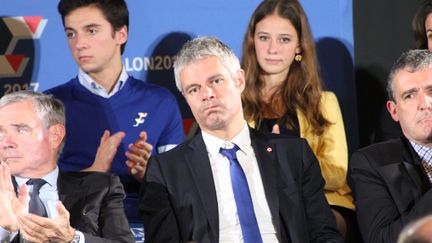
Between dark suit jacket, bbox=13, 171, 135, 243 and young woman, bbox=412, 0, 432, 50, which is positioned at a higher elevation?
young woman, bbox=412, 0, 432, 50

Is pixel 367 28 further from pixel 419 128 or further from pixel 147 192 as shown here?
pixel 147 192

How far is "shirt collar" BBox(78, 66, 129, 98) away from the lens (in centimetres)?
408

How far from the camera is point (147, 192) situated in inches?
119

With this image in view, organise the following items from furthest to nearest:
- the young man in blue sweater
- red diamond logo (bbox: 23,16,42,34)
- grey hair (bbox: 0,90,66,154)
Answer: red diamond logo (bbox: 23,16,42,34)
the young man in blue sweater
grey hair (bbox: 0,90,66,154)

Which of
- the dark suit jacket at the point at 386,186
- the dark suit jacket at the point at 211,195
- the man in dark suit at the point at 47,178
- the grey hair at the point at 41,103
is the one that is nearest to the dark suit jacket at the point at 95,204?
the man in dark suit at the point at 47,178

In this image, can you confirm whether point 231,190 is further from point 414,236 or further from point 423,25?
point 414,236

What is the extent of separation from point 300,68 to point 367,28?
0.46 m

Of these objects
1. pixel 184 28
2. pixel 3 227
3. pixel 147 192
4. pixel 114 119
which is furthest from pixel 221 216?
pixel 184 28

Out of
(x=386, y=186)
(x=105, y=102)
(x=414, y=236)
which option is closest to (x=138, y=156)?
(x=105, y=102)

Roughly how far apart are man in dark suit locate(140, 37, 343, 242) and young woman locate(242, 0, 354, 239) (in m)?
0.69

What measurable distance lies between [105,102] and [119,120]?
129 millimetres

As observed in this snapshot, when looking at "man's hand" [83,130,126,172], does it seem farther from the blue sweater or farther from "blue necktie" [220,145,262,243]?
"blue necktie" [220,145,262,243]

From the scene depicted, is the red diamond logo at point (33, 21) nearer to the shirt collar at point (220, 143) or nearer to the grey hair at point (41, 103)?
the grey hair at point (41, 103)

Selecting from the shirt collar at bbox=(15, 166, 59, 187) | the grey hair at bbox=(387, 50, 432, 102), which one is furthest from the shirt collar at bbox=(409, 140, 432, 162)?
the shirt collar at bbox=(15, 166, 59, 187)
